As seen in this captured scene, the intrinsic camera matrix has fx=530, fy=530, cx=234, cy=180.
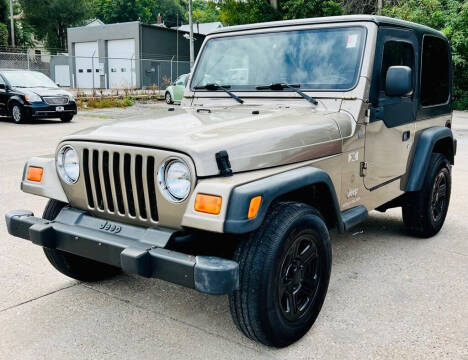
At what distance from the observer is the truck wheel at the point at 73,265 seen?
11.7 ft

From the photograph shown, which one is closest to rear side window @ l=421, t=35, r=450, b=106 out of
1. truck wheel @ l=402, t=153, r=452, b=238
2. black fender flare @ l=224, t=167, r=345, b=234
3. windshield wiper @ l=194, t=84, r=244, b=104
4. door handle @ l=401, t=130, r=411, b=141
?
door handle @ l=401, t=130, r=411, b=141

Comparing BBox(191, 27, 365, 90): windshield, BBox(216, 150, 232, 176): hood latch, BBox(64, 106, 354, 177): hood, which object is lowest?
BBox(216, 150, 232, 176): hood latch

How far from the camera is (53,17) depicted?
60.2 meters

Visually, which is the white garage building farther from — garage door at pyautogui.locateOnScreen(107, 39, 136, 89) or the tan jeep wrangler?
the tan jeep wrangler

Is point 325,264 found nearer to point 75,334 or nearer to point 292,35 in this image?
point 75,334

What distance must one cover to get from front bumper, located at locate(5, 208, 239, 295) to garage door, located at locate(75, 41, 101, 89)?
29.1 meters

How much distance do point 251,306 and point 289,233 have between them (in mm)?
437

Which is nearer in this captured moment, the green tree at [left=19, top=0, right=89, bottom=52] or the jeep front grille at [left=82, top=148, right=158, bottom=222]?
the jeep front grille at [left=82, top=148, right=158, bottom=222]

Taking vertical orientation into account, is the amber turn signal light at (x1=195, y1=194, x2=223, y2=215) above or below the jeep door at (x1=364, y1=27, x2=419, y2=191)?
below

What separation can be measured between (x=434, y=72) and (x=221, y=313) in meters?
3.08

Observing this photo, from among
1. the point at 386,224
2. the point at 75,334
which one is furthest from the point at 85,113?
the point at 75,334

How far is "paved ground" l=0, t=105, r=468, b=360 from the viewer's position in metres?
3.08

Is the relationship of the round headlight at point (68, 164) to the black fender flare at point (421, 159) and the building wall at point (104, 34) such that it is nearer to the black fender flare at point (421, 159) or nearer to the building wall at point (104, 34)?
the black fender flare at point (421, 159)

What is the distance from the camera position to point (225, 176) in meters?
2.80
